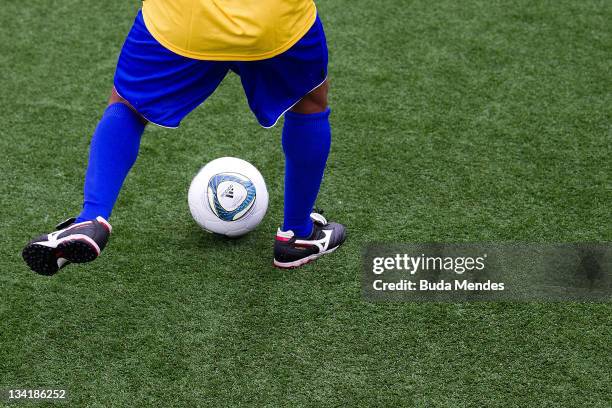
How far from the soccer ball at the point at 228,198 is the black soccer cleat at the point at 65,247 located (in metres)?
0.71

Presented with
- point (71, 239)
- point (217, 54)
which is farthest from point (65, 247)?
point (217, 54)

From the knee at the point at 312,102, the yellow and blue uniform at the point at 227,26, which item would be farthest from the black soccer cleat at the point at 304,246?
the yellow and blue uniform at the point at 227,26

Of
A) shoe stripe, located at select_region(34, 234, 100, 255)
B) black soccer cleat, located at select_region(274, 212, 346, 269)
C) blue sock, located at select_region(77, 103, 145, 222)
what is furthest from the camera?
black soccer cleat, located at select_region(274, 212, 346, 269)

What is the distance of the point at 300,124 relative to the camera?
2.83 m

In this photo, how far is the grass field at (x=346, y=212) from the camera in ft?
8.65

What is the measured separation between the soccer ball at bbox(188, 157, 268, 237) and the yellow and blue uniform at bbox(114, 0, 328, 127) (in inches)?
16.9

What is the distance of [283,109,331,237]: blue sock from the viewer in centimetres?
284

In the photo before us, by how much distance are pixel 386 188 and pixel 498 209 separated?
43cm

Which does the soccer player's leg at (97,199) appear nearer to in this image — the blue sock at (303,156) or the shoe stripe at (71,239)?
the shoe stripe at (71,239)

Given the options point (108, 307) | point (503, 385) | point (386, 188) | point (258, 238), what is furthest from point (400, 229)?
point (108, 307)

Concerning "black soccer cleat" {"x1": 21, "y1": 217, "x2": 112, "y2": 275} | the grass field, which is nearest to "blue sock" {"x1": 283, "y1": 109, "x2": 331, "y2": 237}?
the grass field

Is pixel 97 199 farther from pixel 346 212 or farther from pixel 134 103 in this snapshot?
pixel 346 212

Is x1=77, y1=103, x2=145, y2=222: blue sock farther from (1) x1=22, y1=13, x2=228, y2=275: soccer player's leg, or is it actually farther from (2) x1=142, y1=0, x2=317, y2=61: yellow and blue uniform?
(2) x1=142, y1=0, x2=317, y2=61: yellow and blue uniform

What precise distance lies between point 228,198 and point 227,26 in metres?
0.80
